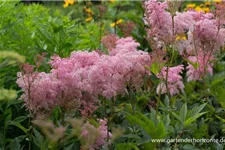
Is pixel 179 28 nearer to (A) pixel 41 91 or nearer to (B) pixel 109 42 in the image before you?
(B) pixel 109 42

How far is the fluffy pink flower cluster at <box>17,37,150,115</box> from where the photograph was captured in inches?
91.4

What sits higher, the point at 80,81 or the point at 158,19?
the point at 158,19

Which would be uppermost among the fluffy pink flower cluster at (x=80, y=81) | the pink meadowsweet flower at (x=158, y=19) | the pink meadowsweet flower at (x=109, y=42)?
the pink meadowsweet flower at (x=158, y=19)

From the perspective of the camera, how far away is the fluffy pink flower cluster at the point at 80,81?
2.32m

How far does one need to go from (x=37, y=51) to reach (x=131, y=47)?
2.21 ft

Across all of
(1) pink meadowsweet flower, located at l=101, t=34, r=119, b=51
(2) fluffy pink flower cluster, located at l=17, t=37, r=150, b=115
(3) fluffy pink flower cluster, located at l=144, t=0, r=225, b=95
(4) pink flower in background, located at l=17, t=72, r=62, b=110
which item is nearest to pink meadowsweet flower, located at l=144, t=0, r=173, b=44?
(3) fluffy pink flower cluster, located at l=144, t=0, r=225, b=95

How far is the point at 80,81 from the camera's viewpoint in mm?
2365

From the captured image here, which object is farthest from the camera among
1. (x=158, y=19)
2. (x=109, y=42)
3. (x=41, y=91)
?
(x=109, y=42)

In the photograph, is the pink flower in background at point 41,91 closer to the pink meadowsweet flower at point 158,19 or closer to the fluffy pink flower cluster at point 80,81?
the fluffy pink flower cluster at point 80,81

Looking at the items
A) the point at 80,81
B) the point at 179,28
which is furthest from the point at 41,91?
the point at 179,28

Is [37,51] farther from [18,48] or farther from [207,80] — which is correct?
[207,80]

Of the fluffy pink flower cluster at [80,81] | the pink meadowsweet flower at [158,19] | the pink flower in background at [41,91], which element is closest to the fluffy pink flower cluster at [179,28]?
the pink meadowsweet flower at [158,19]

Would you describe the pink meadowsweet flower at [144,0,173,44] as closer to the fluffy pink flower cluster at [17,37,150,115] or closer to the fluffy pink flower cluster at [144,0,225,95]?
the fluffy pink flower cluster at [144,0,225,95]

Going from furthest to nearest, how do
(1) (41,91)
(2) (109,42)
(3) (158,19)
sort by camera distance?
(2) (109,42), (3) (158,19), (1) (41,91)
